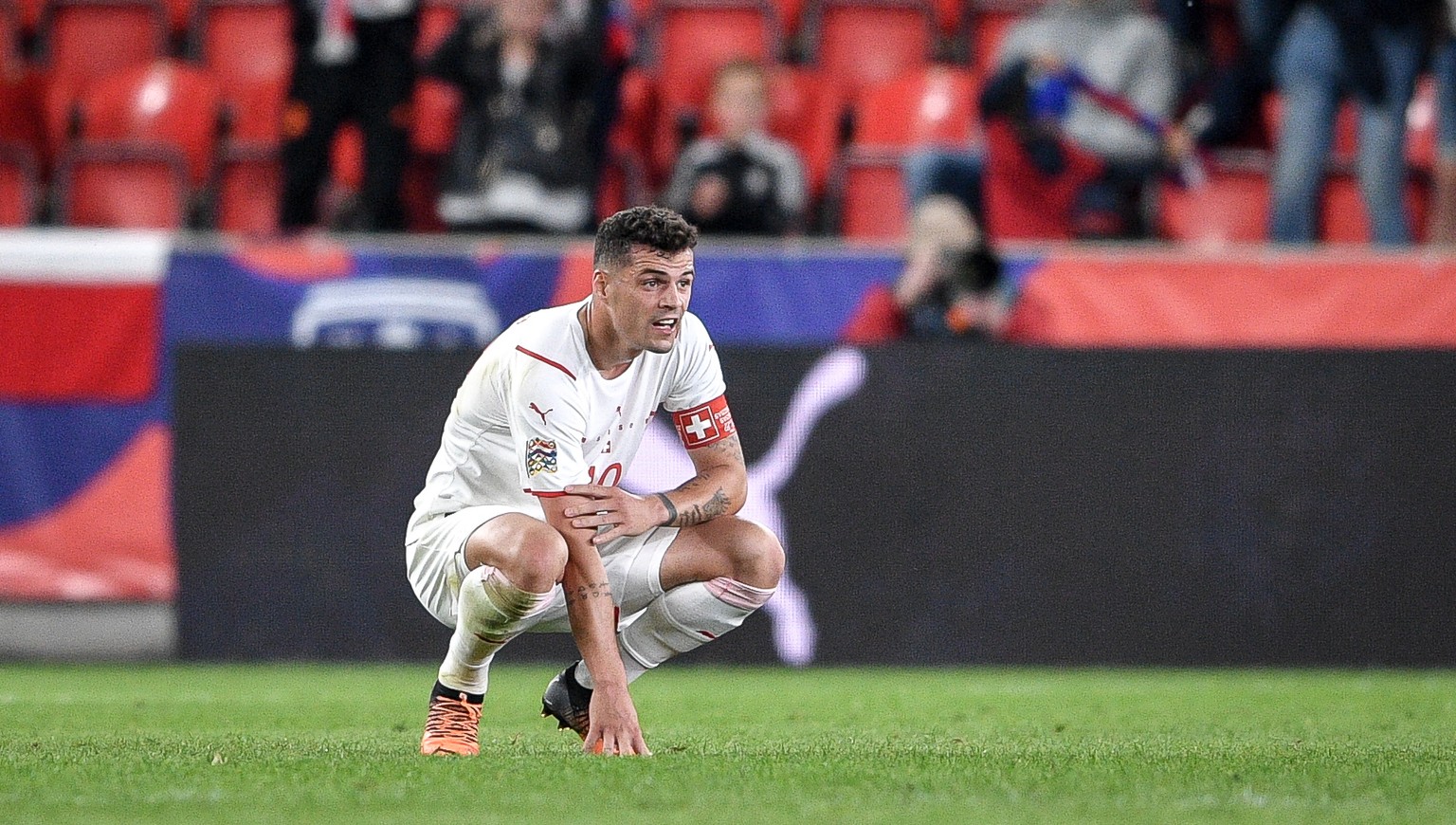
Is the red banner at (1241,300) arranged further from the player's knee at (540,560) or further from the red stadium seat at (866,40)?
the player's knee at (540,560)

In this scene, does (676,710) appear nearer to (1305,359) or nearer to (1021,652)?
(1021,652)

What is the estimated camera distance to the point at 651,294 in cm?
548

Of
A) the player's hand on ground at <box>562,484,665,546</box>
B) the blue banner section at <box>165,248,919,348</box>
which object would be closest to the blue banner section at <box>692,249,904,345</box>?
the blue banner section at <box>165,248,919,348</box>

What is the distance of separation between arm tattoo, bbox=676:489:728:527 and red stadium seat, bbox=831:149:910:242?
6322 mm

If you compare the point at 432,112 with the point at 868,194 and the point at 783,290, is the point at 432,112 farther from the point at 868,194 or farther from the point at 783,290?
the point at 783,290

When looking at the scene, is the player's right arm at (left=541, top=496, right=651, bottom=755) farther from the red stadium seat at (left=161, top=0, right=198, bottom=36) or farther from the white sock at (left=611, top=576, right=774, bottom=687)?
the red stadium seat at (left=161, top=0, right=198, bottom=36)

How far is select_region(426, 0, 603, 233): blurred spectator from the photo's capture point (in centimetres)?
1112

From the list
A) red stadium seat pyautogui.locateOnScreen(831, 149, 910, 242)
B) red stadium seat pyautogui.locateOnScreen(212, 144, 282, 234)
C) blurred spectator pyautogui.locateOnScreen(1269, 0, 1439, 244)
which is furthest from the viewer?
red stadium seat pyautogui.locateOnScreen(212, 144, 282, 234)

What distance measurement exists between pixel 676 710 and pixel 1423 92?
755 centimetres

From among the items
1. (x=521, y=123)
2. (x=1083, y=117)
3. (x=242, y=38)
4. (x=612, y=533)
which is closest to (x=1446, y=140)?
(x=1083, y=117)

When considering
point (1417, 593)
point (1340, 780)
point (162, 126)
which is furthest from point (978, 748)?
point (162, 126)

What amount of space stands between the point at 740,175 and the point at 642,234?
5950mm

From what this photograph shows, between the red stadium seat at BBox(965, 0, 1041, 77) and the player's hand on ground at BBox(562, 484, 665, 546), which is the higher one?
the red stadium seat at BBox(965, 0, 1041, 77)

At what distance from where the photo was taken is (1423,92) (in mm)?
12781
